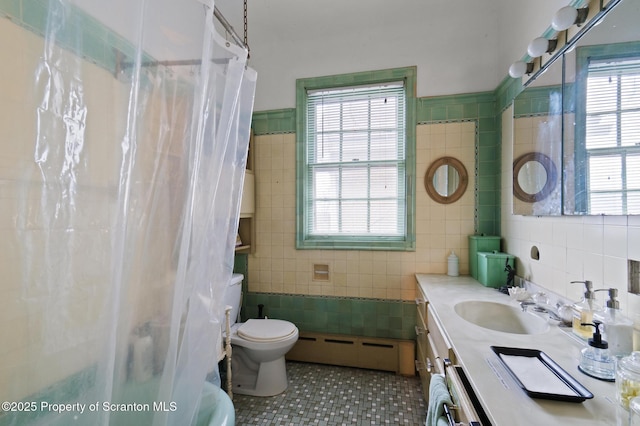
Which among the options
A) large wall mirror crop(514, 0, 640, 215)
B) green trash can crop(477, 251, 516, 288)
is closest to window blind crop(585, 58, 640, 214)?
large wall mirror crop(514, 0, 640, 215)

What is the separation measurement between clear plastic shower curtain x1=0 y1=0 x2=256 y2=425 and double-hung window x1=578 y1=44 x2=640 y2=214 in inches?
56.6

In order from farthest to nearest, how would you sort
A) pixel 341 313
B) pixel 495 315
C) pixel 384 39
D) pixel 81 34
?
1. pixel 341 313
2. pixel 384 39
3. pixel 495 315
4. pixel 81 34

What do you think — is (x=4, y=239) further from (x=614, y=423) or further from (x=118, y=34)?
(x=614, y=423)

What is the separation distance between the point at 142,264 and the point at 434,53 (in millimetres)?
2401

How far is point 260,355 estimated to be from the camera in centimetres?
189

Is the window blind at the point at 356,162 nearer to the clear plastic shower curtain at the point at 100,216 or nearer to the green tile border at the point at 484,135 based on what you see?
the green tile border at the point at 484,135

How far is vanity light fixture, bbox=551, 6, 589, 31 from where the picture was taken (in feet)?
3.81

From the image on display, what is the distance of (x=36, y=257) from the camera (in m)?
0.69

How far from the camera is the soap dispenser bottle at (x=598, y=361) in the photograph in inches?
31.4

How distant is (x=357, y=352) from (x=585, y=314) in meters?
1.60

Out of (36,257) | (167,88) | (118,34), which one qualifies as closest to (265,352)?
(36,257)

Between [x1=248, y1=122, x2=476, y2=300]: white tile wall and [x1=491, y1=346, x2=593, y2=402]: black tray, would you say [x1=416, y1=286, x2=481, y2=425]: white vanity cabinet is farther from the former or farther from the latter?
[x1=248, y1=122, x2=476, y2=300]: white tile wall

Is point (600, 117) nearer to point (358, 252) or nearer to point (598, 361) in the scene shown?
point (598, 361)

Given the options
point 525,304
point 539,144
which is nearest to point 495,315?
point 525,304
